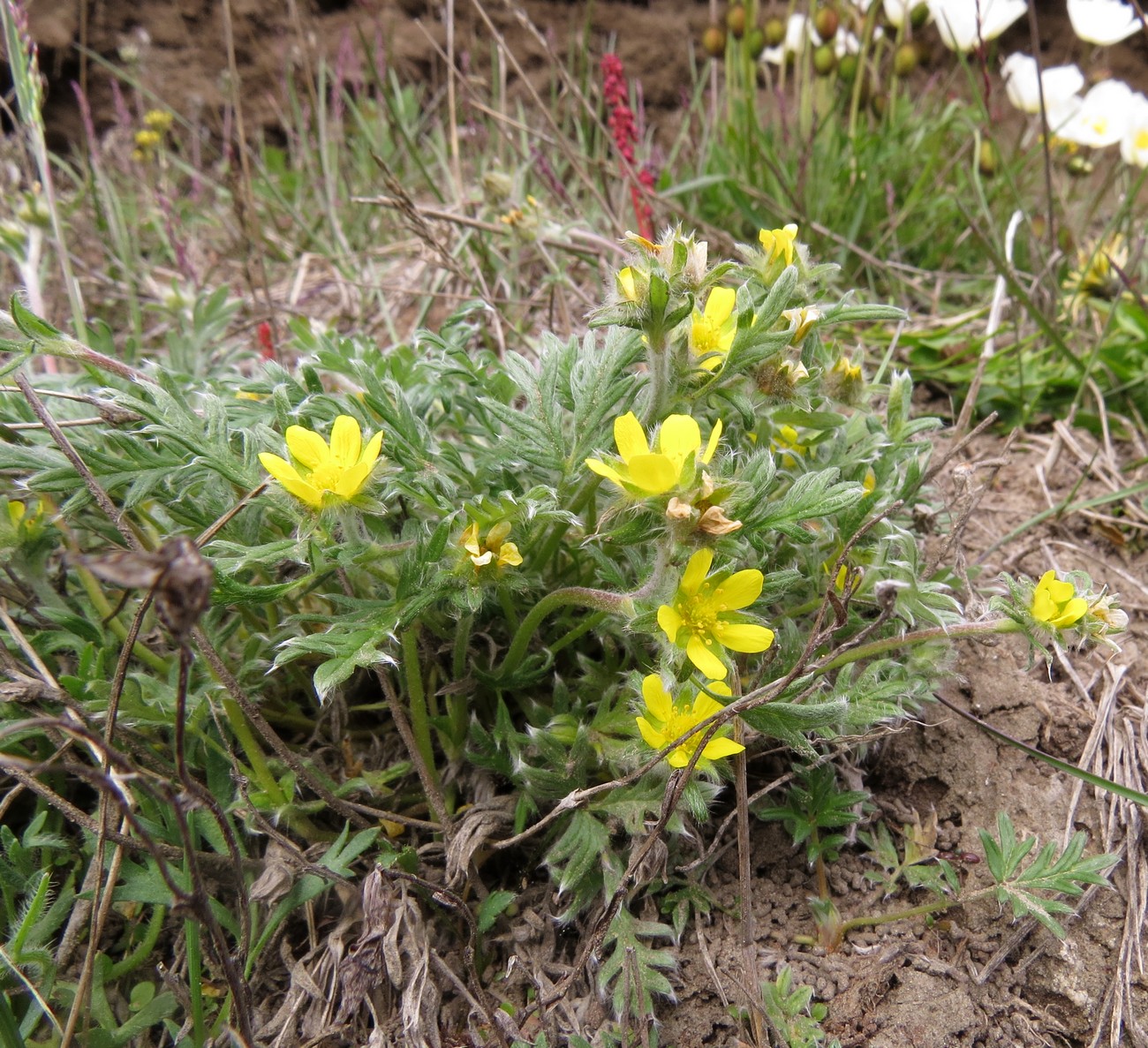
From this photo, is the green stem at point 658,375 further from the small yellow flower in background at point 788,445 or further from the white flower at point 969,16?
the white flower at point 969,16

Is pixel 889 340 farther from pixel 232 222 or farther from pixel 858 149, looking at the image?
pixel 232 222

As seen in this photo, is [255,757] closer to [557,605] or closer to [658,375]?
[557,605]

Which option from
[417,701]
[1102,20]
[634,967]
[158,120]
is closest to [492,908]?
→ [634,967]

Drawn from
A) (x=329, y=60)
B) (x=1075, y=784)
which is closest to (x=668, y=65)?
(x=329, y=60)

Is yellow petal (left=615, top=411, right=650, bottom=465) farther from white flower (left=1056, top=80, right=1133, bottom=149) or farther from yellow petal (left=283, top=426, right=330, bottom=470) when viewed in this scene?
white flower (left=1056, top=80, right=1133, bottom=149)

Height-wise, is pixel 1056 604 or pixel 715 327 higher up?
pixel 715 327

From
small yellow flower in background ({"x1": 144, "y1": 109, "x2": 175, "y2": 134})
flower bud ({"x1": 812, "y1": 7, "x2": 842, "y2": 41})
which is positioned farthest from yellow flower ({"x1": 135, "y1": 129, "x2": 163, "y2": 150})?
flower bud ({"x1": 812, "y1": 7, "x2": 842, "y2": 41})
